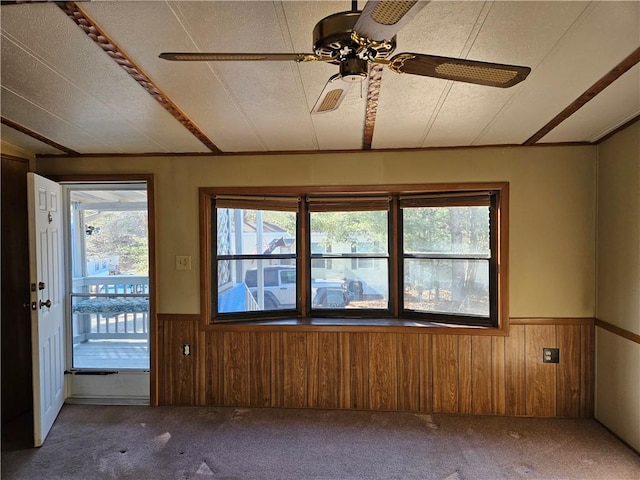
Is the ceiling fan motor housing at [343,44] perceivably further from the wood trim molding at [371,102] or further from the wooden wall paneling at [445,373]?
the wooden wall paneling at [445,373]

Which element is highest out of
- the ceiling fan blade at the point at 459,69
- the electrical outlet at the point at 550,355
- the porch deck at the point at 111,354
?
the ceiling fan blade at the point at 459,69

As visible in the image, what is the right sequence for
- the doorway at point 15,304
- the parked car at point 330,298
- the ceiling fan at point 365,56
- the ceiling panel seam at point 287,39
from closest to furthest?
1. the ceiling fan at point 365,56
2. the ceiling panel seam at point 287,39
3. the doorway at point 15,304
4. the parked car at point 330,298

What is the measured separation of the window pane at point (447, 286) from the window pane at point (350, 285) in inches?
9.1

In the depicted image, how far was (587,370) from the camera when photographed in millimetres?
3012

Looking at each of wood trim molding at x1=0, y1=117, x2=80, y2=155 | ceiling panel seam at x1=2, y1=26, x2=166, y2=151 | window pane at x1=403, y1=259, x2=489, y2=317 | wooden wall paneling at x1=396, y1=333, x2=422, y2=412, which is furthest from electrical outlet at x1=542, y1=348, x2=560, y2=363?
wood trim molding at x1=0, y1=117, x2=80, y2=155

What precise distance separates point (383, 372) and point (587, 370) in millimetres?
1657

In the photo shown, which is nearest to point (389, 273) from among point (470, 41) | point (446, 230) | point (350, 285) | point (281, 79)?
point (350, 285)

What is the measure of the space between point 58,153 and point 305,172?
217cm

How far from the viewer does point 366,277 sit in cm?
350

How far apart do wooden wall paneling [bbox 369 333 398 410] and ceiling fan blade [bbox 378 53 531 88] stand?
7.83ft

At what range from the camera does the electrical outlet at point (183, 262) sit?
3.29 meters

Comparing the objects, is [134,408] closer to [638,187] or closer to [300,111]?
[300,111]

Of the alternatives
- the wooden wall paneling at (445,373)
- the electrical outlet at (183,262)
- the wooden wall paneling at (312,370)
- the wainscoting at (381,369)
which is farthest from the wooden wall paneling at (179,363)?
the wooden wall paneling at (445,373)

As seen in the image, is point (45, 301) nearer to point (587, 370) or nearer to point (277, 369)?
point (277, 369)
